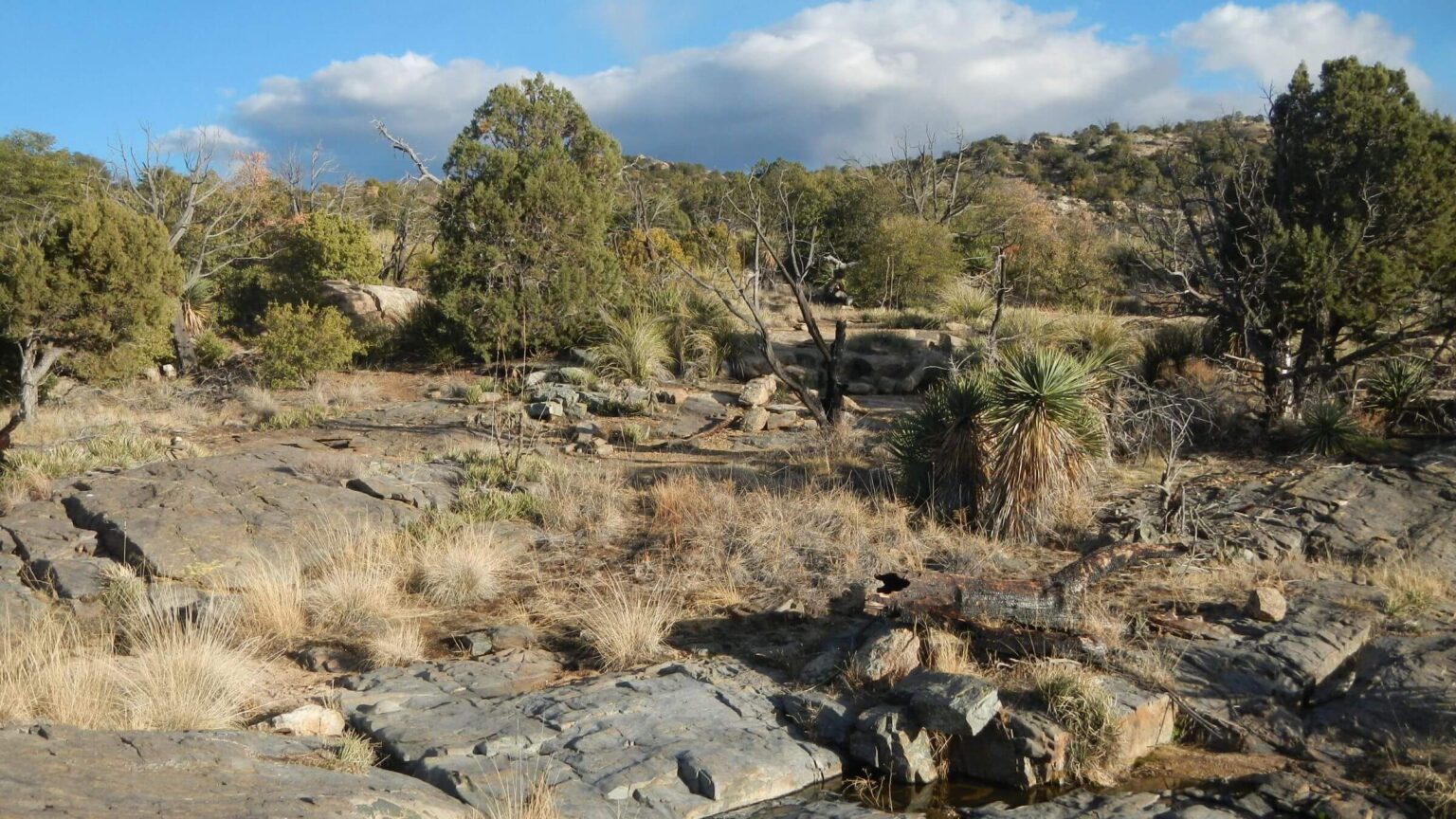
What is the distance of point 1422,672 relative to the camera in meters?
7.07

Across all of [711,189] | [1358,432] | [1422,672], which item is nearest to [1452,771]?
[1422,672]

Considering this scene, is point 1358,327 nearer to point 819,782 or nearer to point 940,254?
point 819,782

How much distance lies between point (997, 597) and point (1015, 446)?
2.75 metres

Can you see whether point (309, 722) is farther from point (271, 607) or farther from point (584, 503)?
point (584, 503)

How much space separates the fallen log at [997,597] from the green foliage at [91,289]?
13.0m

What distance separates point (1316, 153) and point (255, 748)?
1363 cm

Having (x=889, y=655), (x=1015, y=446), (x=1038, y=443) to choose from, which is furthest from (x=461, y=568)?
(x=1038, y=443)

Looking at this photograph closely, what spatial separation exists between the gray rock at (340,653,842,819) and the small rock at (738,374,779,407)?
9.16m

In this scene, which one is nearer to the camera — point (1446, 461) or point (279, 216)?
point (1446, 461)

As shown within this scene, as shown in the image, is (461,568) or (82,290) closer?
(461,568)

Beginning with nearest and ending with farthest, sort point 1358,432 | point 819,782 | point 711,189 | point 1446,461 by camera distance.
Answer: point 819,782 → point 1446,461 → point 1358,432 → point 711,189

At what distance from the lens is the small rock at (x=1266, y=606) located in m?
8.09

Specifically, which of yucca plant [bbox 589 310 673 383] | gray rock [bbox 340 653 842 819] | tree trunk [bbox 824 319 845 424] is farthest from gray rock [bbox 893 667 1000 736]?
yucca plant [bbox 589 310 673 383]

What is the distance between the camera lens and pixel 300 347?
60.9ft
